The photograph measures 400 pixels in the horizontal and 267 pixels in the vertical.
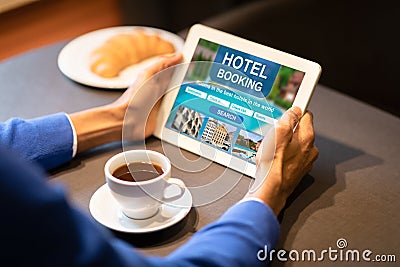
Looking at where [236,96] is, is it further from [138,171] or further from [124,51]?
[124,51]

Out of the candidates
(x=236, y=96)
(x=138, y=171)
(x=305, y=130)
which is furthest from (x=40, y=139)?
(x=305, y=130)

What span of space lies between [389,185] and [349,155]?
111 mm

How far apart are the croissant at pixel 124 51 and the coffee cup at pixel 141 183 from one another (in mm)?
444

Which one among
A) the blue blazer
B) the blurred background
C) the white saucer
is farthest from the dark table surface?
the blurred background

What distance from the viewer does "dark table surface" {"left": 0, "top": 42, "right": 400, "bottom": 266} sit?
1.00m

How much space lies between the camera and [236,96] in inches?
44.1

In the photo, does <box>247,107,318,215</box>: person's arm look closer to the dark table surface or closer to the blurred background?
the dark table surface

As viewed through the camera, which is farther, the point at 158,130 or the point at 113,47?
the point at 113,47

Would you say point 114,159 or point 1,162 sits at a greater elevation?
point 1,162

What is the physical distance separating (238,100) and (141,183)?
0.85 feet

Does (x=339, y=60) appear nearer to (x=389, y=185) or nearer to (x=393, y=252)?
(x=389, y=185)

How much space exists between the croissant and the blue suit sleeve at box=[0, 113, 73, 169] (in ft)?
0.97

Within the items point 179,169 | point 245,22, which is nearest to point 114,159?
point 179,169

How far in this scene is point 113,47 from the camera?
4.93 feet
